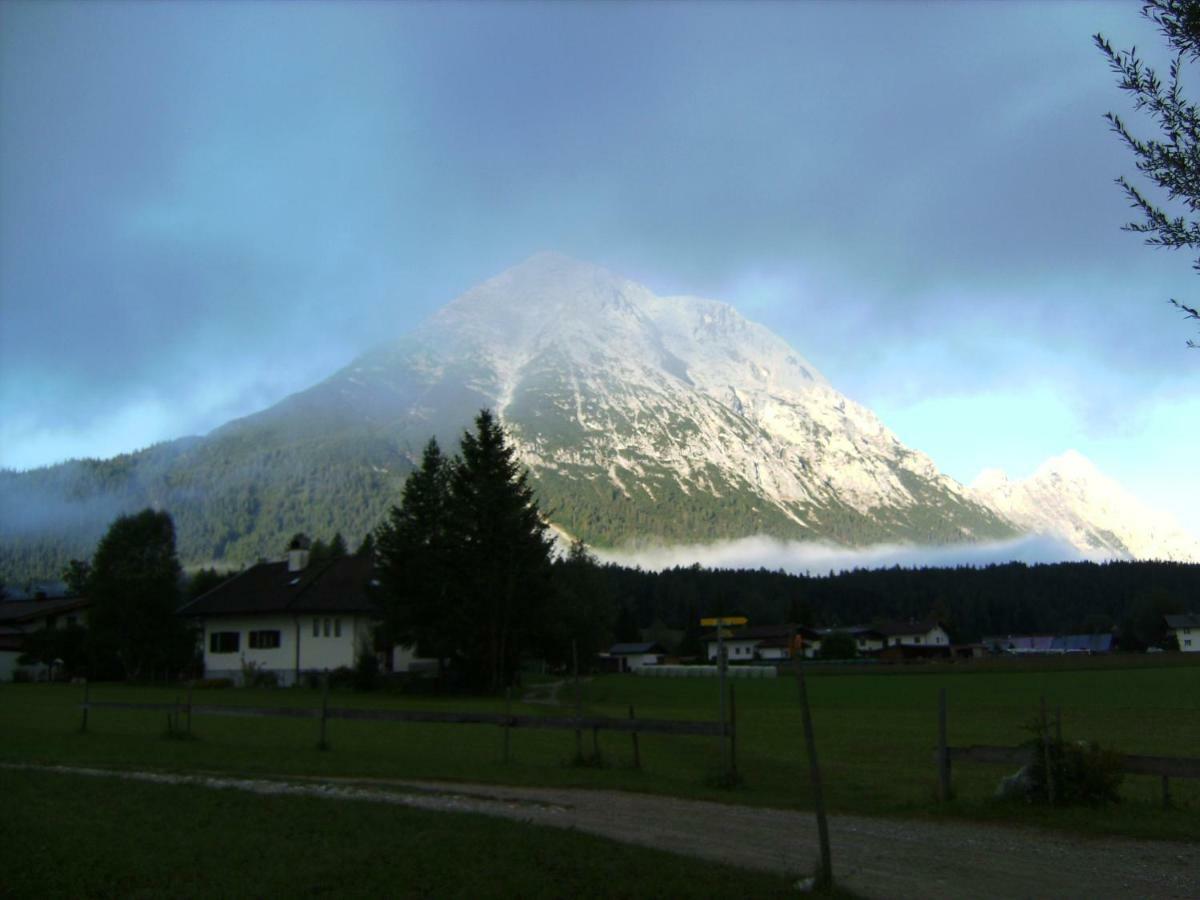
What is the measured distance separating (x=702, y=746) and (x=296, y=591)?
40.4 metres

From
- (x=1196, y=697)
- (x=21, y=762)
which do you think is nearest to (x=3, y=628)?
(x=21, y=762)

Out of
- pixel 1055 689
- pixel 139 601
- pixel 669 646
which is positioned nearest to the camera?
pixel 1055 689

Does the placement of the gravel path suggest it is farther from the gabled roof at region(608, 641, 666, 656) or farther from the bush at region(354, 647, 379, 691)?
the gabled roof at region(608, 641, 666, 656)

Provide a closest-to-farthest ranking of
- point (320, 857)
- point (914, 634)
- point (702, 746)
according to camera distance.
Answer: point (320, 857) → point (702, 746) → point (914, 634)

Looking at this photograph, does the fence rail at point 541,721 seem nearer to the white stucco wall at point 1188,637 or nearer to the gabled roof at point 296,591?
the gabled roof at point 296,591

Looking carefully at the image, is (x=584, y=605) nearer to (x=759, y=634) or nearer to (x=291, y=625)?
(x=291, y=625)

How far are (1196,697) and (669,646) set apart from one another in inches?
4424

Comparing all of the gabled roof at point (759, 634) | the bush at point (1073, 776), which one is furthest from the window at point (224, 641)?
the gabled roof at point (759, 634)

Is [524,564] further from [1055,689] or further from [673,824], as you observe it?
[673,824]

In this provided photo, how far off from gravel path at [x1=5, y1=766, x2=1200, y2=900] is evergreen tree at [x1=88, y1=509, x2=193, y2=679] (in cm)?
5736

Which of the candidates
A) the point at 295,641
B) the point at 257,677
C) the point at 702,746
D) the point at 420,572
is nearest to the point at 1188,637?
the point at 420,572

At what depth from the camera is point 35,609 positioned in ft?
278

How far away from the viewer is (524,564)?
54469 millimetres

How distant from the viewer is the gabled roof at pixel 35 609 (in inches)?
3175
